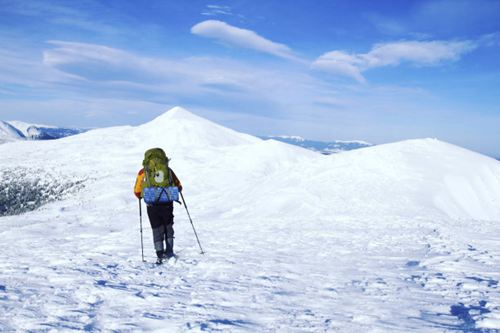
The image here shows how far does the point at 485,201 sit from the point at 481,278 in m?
23.4

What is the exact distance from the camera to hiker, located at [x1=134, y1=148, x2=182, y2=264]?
9641 millimetres

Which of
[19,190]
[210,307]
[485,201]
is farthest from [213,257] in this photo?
[19,190]

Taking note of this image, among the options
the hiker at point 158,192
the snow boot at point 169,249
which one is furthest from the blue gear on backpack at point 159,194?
the snow boot at point 169,249

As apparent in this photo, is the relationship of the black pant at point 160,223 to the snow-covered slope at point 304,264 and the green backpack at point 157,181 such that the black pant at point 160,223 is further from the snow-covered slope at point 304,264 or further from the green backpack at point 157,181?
the snow-covered slope at point 304,264

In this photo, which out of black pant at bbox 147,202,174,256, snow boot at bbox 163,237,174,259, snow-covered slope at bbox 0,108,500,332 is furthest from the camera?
snow boot at bbox 163,237,174,259

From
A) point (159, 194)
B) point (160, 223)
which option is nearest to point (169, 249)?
point (160, 223)

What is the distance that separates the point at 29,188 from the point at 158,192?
68.1 m

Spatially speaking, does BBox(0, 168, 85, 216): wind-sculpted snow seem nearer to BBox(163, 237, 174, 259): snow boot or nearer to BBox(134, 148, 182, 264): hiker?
BBox(163, 237, 174, 259): snow boot

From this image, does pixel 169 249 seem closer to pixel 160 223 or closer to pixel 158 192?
pixel 160 223

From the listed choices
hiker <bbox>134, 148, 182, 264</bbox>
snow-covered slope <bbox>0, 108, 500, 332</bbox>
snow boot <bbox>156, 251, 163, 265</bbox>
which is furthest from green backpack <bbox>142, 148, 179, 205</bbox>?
snow-covered slope <bbox>0, 108, 500, 332</bbox>

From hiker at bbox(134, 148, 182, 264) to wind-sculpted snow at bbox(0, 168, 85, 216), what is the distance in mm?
53364

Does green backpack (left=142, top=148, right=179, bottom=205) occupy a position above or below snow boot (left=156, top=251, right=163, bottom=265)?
above

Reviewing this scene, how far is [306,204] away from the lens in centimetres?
2489

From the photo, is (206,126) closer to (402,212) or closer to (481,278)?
(402,212)
